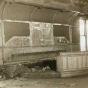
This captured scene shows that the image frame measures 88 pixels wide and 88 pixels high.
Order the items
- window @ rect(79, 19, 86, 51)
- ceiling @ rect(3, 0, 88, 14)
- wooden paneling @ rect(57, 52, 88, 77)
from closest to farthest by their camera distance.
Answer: wooden paneling @ rect(57, 52, 88, 77) → ceiling @ rect(3, 0, 88, 14) → window @ rect(79, 19, 86, 51)

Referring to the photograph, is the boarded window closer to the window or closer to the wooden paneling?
the wooden paneling

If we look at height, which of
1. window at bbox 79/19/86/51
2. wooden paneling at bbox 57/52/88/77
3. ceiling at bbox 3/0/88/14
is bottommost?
wooden paneling at bbox 57/52/88/77

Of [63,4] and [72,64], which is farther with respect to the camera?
[63,4]

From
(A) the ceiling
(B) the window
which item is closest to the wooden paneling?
(A) the ceiling

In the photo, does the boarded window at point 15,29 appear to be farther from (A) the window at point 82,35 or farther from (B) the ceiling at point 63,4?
(A) the window at point 82,35

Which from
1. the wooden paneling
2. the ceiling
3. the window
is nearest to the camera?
the wooden paneling

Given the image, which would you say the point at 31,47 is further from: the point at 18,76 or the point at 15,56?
the point at 18,76

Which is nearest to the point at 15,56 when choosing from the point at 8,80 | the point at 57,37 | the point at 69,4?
the point at 8,80

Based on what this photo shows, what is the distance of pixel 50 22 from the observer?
844 centimetres

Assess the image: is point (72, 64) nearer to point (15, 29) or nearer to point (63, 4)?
point (15, 29)

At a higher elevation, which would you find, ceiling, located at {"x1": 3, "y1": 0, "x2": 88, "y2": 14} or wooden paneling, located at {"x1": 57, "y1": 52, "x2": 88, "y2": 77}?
ceiling, located at {"x1": 3, "y1": 0, "x2": 88, "y2": 14}

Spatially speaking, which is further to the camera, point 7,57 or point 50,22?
point 50,22

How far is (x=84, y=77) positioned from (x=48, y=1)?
393cm

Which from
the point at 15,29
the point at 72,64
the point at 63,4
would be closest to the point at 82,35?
the point at 63,4
